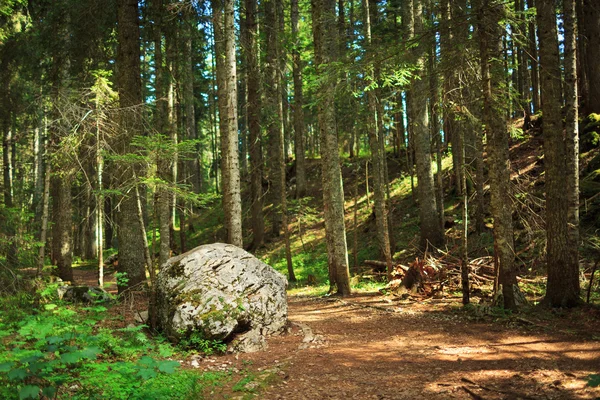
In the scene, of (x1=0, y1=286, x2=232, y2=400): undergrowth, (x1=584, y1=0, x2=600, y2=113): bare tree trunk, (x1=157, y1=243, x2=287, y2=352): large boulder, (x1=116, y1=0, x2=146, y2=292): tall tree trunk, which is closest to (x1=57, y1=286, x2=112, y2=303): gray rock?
(x1=116, y1=0, x2=146, y2=292): tall tree trunk

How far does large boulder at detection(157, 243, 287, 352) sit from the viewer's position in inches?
275

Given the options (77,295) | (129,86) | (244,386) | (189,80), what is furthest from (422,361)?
(189,80)

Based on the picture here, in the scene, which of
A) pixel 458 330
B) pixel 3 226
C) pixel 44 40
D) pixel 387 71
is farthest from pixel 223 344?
pixel 44 40

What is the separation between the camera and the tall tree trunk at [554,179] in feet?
25.9

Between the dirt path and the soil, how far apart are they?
0.04 ft

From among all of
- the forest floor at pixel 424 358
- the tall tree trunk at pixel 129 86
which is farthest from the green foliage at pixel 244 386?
the tall tree trunk at pixel 129 86

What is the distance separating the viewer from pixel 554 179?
26.3 ft

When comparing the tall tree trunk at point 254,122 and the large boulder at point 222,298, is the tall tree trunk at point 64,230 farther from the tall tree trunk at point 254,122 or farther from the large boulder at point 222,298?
the large boulder at point 222,298

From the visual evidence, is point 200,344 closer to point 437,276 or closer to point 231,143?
point 231,143

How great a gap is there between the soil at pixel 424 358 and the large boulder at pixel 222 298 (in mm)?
440

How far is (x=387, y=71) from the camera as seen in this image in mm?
9953

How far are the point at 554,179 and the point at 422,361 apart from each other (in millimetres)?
4586

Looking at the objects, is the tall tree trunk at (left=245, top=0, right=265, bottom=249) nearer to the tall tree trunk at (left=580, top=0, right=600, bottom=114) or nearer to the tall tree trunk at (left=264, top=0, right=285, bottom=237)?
the tall tree trunk at (left=264, top=0, right=285, bottom=237)

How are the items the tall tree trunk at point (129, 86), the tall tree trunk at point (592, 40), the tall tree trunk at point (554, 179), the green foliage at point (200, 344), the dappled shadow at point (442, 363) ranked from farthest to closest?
the tall tree trunk at point (592, 40)
the tall tree trunk at point (129, 86)
the tall tree trunk at point (554, 179)
the green foliage at point (200, 344)
the dappled shadow at point (442, 363)
